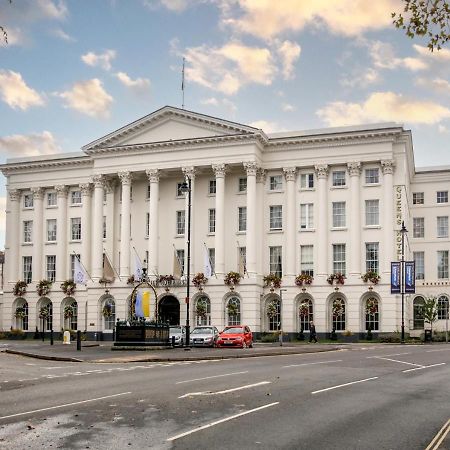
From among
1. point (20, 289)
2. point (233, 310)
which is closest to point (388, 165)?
point (233, 310)

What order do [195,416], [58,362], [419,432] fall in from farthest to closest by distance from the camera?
[58,362] → [195,416] → [419,432]

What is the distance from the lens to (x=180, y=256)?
68812 mm

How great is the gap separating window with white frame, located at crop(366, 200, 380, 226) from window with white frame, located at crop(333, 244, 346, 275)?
10.1 feet

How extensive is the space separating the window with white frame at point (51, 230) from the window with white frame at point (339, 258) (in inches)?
1106

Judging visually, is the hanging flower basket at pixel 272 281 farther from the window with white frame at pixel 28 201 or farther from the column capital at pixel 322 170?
the window with white frame at pixel 28 201

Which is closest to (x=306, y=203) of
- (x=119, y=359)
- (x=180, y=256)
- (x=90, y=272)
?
(x=180, y=256)

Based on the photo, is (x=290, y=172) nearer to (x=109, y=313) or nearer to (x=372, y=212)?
(x=372, y=212)

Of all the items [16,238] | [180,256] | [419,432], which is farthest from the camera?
[16,238]

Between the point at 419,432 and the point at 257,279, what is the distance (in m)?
50.9

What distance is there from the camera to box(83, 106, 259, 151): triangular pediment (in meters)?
65.5

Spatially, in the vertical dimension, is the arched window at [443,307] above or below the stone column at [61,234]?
below

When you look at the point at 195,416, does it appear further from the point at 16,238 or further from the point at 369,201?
the point at 16,238

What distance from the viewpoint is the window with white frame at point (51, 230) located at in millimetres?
75719

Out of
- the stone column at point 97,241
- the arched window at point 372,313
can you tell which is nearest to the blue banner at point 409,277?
the arched window at point 372,313
